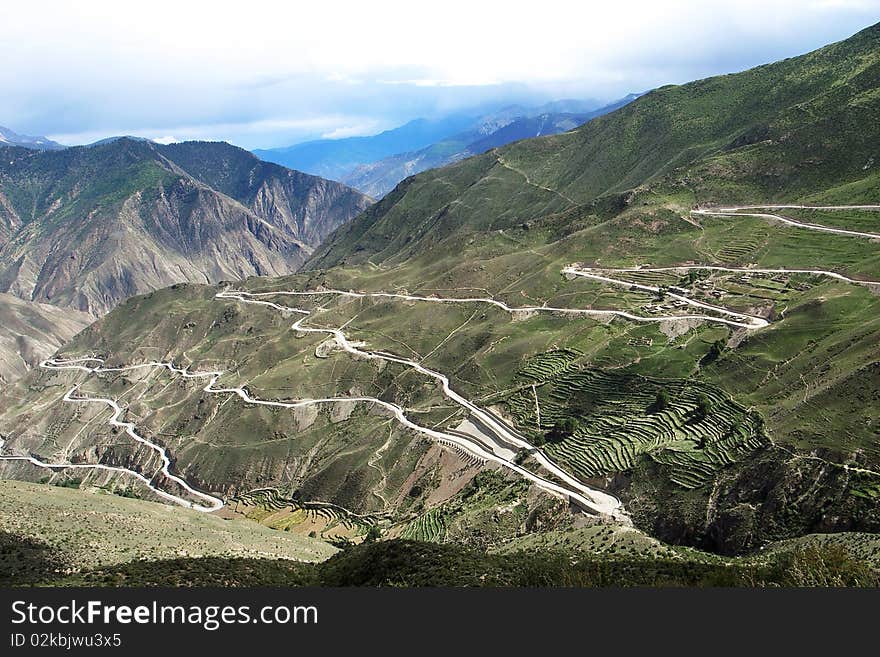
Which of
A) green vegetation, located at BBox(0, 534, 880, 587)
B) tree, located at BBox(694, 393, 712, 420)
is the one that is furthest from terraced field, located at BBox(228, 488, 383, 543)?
tree, located at BBox(694, 393, 712, 420)

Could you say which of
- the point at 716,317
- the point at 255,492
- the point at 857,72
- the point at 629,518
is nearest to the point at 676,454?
the point at 629,518

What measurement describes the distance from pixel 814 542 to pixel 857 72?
7525 inches

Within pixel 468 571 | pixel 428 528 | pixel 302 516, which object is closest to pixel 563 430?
pixel 428 528

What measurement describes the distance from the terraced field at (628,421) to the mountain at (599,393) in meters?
0.37

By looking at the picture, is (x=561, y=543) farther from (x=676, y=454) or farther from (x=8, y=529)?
(x=8, y=529)

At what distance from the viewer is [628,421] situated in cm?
9150

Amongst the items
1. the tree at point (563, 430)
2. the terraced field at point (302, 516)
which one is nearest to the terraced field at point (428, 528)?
the terraced field at point (302, 516)

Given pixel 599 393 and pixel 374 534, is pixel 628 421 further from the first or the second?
pixel 374 534

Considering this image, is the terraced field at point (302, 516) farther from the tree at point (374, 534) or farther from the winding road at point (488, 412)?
the winding road at point (488, 412)

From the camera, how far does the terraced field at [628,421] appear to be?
256ft

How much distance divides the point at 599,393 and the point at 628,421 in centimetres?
1095

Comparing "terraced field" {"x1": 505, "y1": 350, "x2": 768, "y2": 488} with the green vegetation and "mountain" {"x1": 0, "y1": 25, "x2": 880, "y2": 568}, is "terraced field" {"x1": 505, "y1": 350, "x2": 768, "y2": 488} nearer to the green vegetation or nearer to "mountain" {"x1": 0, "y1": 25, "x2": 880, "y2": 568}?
"mountain" {"x1": 0, "y1": 25, "x2": 880, "y2": 568}

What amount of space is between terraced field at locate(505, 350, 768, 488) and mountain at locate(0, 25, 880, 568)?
37cm

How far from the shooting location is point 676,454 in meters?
79.1
